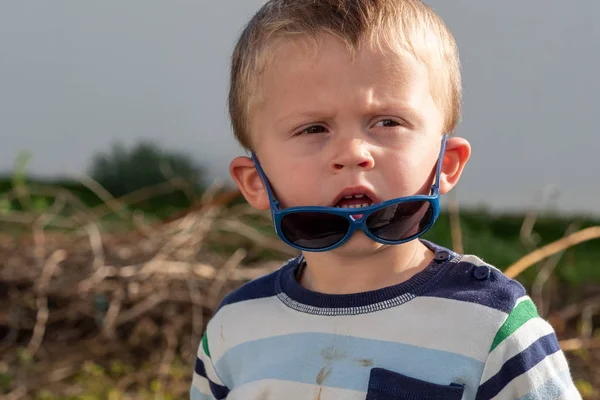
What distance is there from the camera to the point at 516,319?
1550mm

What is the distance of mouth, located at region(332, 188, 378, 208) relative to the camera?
154 cm

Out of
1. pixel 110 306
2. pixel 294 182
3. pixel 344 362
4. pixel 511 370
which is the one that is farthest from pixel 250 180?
pixel 110 306

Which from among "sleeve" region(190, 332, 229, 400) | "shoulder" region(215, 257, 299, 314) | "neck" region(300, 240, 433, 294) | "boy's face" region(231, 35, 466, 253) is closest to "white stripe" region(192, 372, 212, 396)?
"sleeve" region(190, 332, 229, 400)

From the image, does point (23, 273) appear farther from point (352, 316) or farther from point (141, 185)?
point (141, 185)

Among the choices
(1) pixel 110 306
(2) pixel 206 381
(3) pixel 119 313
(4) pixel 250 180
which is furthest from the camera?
(3) pixel 119 313

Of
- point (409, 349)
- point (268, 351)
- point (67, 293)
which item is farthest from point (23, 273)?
point (409, 349)

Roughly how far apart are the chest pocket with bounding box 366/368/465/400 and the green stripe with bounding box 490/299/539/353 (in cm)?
10

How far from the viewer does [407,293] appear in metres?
1.62

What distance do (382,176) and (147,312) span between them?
2.31 m

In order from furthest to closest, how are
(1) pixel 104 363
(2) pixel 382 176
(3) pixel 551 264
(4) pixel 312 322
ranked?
(3) pixel 551 264, (1) pixel 104 363, (4) pixel 312 322, (2) pixel 382 176

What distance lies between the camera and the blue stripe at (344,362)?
153 centimetres

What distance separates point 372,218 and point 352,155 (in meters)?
0.12

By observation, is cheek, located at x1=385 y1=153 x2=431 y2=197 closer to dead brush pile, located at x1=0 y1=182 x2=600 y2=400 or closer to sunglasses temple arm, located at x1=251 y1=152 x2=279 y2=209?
sunglasses temple arm, located at x1=251 y1=152 x2=279 y2=209

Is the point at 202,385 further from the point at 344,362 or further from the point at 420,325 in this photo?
the point at 420,325
